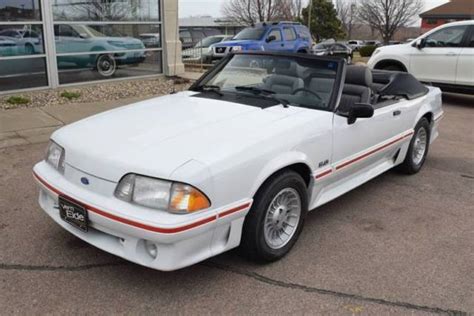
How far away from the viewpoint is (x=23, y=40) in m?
9.61

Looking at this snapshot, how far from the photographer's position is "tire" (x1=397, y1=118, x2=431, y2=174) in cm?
526

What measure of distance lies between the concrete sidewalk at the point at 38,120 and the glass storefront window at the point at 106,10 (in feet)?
7.94

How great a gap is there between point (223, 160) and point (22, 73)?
27.3 feet

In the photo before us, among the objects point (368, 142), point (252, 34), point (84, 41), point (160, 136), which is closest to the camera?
point (160, 136)

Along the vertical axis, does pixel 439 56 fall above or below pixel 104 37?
below

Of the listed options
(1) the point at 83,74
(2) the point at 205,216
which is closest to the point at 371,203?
(2) the point at 205,216

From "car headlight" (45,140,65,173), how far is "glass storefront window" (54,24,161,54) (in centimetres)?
748

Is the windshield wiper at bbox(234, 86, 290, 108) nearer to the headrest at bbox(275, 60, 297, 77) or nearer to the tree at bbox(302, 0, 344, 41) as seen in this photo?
the headrest at bbox(275, 60, 297, 77)

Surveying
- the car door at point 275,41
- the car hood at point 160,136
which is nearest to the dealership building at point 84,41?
the car door at point 275,41

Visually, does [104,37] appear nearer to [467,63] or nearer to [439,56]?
[439,56]

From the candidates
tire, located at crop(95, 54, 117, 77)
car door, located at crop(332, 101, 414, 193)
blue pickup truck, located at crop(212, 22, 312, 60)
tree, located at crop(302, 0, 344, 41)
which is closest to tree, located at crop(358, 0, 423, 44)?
tree, located at crop(302, 0, 344, 41)

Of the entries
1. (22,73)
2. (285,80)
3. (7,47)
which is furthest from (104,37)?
(285,80)

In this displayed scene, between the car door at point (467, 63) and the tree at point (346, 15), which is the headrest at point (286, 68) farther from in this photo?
the tree at point (346, 15)

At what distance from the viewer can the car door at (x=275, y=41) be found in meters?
16.9
